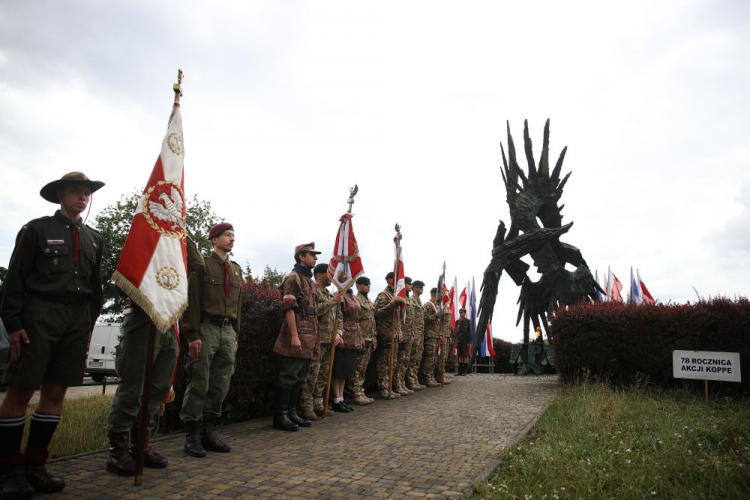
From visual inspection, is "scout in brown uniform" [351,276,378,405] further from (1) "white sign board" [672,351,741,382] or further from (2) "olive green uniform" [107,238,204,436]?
(1) "white sign board" [672,351,741,382]

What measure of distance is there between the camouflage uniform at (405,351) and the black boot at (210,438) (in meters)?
5.25

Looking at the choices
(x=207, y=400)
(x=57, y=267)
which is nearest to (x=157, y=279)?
(x=57, y=267)

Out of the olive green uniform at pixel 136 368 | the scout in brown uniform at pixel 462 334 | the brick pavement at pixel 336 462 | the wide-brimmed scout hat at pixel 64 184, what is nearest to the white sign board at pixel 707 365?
the brick pavement at pixel 336 462

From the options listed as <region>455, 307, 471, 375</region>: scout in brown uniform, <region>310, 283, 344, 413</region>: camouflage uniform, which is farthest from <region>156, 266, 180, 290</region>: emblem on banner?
<region>455, 307, 471, 375</region>: scout in brown uniform

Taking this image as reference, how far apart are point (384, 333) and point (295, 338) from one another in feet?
11.9

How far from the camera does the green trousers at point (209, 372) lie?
4.82 metres

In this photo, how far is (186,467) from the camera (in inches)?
169

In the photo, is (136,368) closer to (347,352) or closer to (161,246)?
(161,246)

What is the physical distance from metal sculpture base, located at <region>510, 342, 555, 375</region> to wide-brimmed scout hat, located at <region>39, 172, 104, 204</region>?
1463cm

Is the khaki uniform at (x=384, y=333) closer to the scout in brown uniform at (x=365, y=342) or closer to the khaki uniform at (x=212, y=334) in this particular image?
the scout in brown uniform at (x=365, y=342)

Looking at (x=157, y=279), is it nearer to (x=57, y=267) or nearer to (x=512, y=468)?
(x=57, y=267)

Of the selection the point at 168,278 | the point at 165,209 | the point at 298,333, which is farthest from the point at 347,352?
the point at 165,209

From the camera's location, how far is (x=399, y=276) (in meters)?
9.48

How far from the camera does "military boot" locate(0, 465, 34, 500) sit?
132 inches
